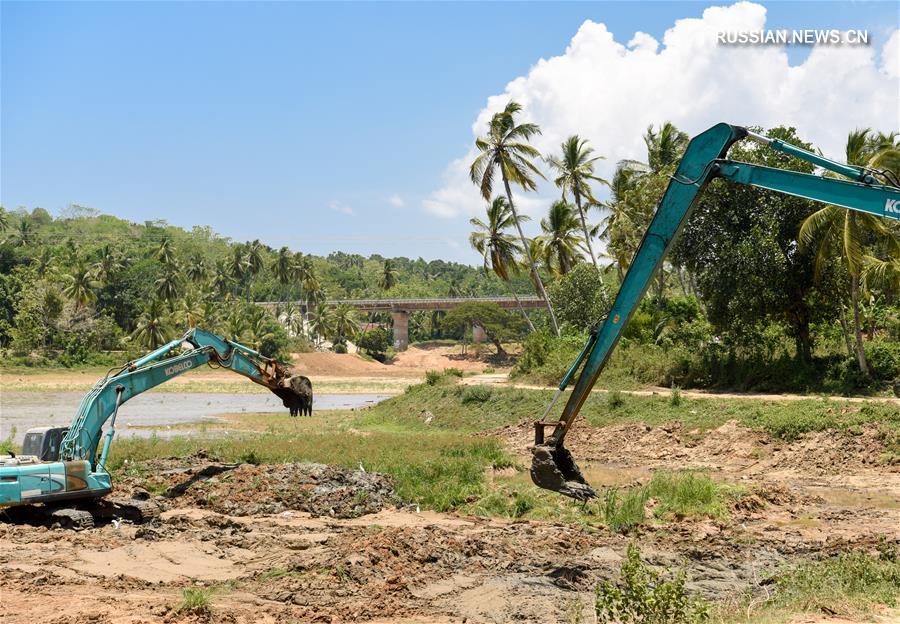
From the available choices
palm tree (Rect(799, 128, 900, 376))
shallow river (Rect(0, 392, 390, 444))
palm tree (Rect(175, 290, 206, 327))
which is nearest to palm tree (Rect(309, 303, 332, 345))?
palm tree (Rect(175, 290, 206, 327))

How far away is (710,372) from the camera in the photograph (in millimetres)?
32812

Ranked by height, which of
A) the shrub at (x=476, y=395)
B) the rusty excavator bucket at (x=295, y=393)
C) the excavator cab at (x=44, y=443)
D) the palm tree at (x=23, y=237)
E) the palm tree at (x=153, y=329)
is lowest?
the shrub at (x=476, y=395)

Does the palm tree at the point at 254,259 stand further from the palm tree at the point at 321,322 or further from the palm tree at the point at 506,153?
the palm tree at the point at 506,153

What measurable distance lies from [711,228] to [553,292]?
2796cm

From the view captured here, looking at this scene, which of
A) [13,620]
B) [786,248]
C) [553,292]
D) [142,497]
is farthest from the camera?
[553,292]

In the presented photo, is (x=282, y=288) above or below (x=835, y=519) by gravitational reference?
above

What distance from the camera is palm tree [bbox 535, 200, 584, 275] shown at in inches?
2222

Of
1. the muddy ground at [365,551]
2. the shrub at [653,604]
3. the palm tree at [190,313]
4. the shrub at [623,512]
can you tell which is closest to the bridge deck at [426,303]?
A: the palm tree at [190,313]

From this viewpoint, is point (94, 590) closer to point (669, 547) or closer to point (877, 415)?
point (669, 547)

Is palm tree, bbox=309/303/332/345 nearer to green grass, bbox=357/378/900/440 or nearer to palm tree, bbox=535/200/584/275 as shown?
palm tree, bbox=535/200/584/275

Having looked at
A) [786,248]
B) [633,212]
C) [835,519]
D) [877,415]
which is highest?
[633,212]

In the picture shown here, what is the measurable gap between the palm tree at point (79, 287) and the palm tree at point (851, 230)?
229 ft

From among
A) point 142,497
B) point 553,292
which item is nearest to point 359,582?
point 142,497

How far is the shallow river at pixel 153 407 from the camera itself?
34562 mm
